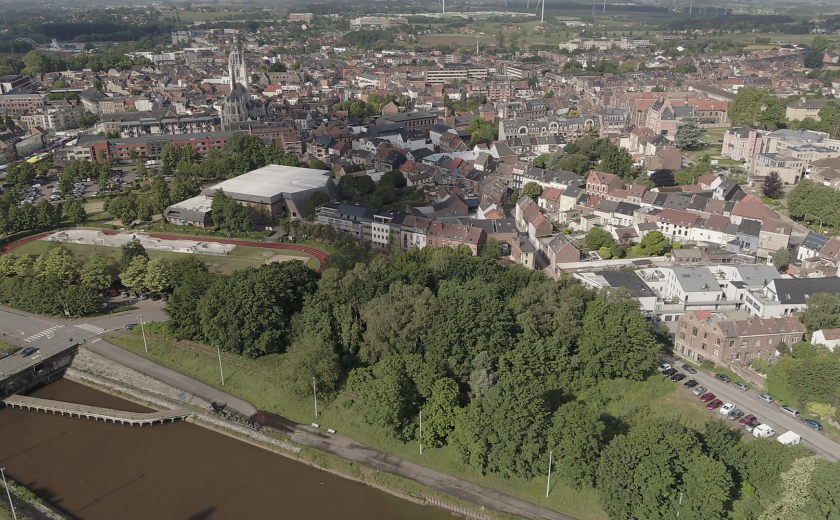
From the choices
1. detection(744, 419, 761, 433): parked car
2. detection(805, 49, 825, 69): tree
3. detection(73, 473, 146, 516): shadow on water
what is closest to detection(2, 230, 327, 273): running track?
detection(73, 473, 146, 516): shadow on water

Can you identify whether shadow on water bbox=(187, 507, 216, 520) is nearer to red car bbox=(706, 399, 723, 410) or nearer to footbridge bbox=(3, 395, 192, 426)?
footbridge bbox=(3, 395, 192, 426)

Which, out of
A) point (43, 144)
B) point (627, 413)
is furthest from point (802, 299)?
point (43, 144)

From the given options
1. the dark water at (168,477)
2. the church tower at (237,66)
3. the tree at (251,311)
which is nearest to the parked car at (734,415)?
the dark water at (168,477)

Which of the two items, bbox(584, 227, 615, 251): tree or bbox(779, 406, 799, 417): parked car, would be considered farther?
bbox(584, 227, 615, 251): tree

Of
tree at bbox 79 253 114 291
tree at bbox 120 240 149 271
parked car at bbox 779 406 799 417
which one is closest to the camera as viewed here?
parked car at bbox 779 406 799 417

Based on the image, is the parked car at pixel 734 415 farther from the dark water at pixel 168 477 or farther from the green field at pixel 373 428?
the dark water at pixel 168 477

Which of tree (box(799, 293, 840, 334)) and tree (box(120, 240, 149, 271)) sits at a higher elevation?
tree (box(799, 293, 840, 334))
